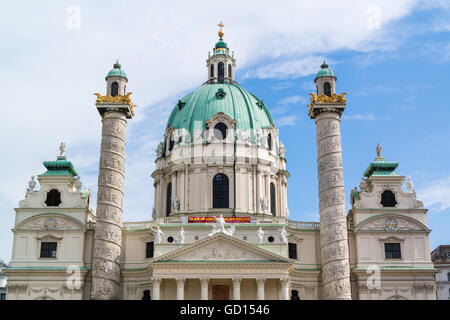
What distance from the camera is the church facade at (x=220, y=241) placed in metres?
45.7

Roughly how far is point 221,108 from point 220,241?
1643 cm

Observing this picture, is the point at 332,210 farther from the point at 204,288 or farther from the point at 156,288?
the point at 156,288

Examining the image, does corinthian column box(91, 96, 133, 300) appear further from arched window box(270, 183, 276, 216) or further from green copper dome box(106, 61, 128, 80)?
arched window box(270, 183, 276, 216)

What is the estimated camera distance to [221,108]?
5884 cm

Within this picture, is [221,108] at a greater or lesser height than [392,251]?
greater

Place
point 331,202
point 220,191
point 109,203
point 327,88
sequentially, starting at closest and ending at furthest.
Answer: point 331,202 < point 109,203 < point 327,88 < point 220,191

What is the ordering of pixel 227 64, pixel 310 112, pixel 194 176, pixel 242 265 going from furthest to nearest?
pixel 227 64 < pixel 194 176 < pixel 310 112 < pixel 242 265

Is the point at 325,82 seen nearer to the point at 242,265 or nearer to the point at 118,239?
the point at 242,265

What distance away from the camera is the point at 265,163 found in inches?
2272

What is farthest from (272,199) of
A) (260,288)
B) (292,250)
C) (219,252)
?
(260,288)

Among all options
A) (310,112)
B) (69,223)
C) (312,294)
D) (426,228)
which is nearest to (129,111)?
(69,223)

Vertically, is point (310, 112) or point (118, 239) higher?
point (310, 112)

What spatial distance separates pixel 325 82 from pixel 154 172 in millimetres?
19082

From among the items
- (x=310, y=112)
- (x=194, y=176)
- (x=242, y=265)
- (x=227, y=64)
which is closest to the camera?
(x=242, y=265)
